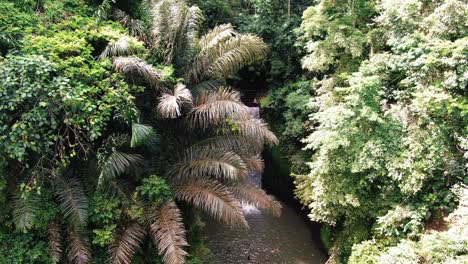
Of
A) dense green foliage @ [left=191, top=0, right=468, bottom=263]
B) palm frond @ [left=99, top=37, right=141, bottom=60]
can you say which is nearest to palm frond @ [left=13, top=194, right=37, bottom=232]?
palm frond @ [left=99, top=37, right=141, bottom=60]

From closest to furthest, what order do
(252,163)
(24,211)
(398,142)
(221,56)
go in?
(24,211) → (398,142) → (252,163) → (221,56)

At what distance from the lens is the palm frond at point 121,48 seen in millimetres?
6695

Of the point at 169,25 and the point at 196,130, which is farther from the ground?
the point at 169,25

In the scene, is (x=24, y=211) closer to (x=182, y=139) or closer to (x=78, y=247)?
(x=78, y=247)

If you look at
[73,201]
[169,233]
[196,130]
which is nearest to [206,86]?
[196,130]

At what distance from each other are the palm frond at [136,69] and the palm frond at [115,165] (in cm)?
160

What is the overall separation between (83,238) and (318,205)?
484 centimetres

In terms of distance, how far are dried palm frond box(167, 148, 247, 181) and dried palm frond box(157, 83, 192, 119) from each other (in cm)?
100

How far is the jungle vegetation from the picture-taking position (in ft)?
18.8

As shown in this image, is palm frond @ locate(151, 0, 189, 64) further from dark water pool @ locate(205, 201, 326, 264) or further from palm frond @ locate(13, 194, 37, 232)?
dark water pool @ locate(205, 201, 326, 264)

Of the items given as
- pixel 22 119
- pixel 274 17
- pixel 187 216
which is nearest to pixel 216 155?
pixel 187 216

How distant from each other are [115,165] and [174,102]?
1559 millimetres

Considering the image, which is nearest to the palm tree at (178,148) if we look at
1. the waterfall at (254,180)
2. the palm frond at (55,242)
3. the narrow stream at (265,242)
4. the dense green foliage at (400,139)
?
the palm frond at (55,242)

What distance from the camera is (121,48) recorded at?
6695 millimetres
